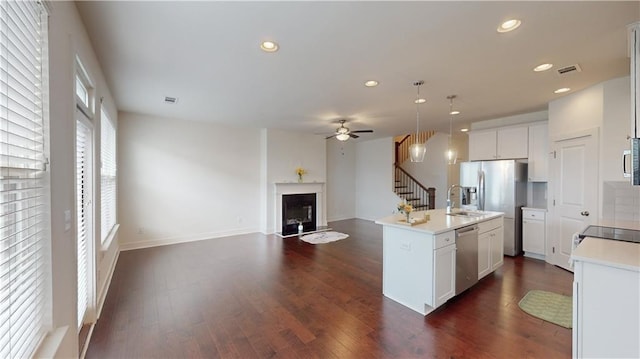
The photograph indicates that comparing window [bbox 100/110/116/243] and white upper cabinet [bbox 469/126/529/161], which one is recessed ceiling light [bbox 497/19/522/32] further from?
window [bbox 100/110/116/243]

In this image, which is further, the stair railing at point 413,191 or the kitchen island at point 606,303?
the stair railing at point 413,191

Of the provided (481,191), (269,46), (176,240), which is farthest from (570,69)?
(176,240)

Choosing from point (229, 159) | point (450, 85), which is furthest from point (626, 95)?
point (229, 159)

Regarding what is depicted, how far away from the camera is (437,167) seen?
334 inches

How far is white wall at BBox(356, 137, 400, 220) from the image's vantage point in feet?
26.8

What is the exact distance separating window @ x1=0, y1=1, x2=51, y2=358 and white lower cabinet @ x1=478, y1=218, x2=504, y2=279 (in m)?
4.13

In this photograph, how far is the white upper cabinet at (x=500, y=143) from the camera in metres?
5.02

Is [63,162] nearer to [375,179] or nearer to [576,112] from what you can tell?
[576,112]

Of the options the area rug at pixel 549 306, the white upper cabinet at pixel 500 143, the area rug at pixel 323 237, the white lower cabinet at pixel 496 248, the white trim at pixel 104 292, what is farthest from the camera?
the area rug at pixel 323 237

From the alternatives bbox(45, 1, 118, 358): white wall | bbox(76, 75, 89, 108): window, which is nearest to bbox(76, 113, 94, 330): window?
bbox(76, 75, 89, 108): window

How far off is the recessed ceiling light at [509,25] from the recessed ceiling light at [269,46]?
6.43ft

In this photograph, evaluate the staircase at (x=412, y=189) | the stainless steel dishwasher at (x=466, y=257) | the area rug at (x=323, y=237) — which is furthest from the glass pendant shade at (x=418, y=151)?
the staircase at (x=412, y=189)

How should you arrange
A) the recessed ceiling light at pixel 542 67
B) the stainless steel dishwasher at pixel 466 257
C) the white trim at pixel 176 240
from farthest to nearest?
1. the white trim at pixel 176 240
2. the stainless steel dishwasher at pixel 466 257
3. the recessed ceiling light at pixel 542 67

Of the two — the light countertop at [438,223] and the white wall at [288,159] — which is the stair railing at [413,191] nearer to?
the white wall at [288,159]
